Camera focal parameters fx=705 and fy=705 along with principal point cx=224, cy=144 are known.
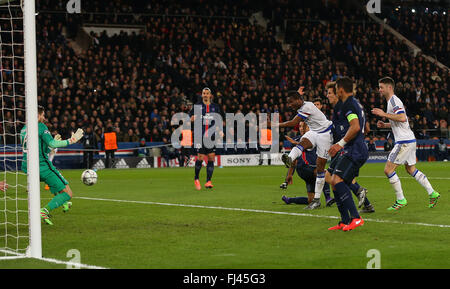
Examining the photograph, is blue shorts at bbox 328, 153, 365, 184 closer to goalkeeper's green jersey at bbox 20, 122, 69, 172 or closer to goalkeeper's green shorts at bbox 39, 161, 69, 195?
goalkeeper's green jersey at bbox 20, 122, 69, 172

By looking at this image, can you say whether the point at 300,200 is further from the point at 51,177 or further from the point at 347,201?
the point at 51,177

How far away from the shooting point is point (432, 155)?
1373 inches

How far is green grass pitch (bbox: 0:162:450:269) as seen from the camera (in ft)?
22.7

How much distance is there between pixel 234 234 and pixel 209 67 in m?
26.8

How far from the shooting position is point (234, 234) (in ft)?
29.2

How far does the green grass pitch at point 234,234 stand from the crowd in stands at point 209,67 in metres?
15.7

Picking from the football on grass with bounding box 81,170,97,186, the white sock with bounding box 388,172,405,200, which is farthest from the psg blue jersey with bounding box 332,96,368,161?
the football on grass with bounding box 81,170,97,186

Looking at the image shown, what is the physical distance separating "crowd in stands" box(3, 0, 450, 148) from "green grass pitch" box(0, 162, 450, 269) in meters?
15.7

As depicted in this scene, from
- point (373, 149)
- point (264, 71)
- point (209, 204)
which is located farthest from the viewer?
point (264, 71)

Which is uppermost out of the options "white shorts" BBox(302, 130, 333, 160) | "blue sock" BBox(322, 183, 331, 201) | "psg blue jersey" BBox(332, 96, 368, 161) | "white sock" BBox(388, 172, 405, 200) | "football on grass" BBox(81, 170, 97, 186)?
"psg blue jersey" BBox(332, 96, 368, 161)

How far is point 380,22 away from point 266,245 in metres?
39.0

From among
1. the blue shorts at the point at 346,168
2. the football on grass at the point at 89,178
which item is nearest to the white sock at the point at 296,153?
the blue shorts at the point at 346,168
